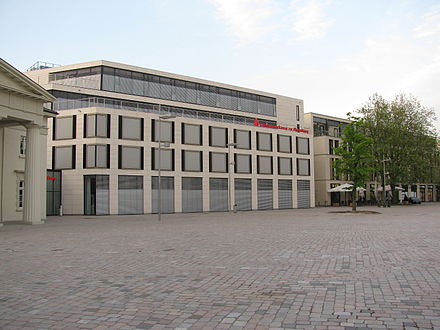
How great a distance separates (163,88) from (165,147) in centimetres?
1505

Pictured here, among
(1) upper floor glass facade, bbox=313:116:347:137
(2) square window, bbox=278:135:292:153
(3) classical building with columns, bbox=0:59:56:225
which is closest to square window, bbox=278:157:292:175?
(2) square window, bbox=278:135:292:153

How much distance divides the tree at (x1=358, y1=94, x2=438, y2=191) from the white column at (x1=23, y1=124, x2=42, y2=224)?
4674cm

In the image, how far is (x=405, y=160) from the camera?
61.4 metres

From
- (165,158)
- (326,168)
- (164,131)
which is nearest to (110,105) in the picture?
(164,131)

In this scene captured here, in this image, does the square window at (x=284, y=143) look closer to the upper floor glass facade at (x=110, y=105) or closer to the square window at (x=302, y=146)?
the square window at (x=302, y=146)

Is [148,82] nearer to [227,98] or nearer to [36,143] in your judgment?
[227,98]

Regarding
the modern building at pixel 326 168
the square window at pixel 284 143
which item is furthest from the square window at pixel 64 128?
the modern building at pixel 326 168

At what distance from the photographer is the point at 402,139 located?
61.3 m

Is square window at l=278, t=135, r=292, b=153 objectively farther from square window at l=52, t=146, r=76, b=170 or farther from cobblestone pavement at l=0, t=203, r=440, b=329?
cobblestone pavement at l=0, t=203, r=440, b=329

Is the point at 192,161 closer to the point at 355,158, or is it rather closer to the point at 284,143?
the point at 284,143

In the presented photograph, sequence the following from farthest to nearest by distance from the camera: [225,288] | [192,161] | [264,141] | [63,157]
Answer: [264,141]
[192,161]
[63,157]
[225,288]

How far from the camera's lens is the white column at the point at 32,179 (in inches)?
1048

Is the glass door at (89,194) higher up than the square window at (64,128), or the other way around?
the square window at (64,128)

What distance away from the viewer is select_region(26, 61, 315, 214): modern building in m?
43.0
